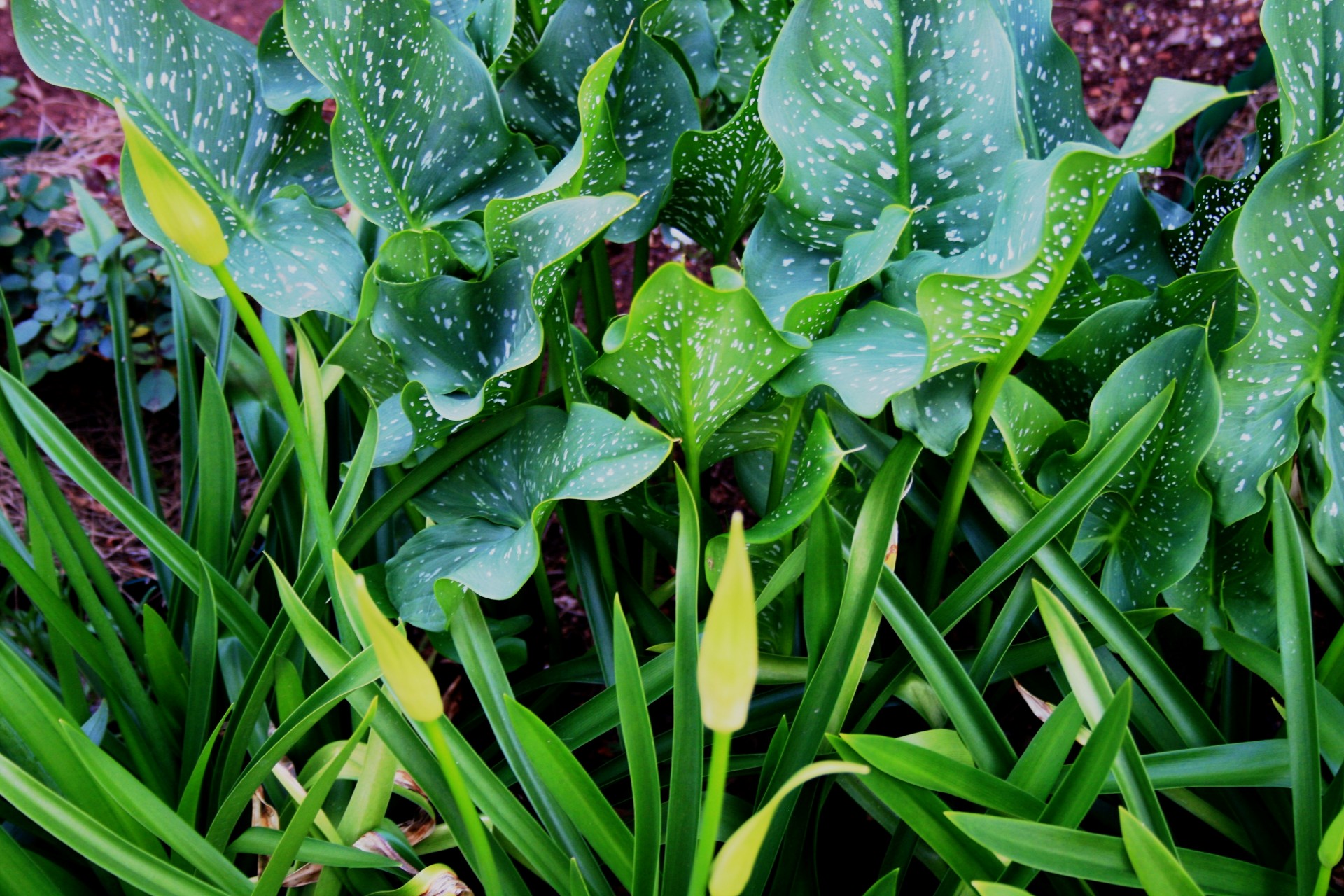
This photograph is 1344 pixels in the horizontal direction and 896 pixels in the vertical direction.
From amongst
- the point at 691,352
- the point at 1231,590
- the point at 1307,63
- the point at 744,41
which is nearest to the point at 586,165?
the point at 691,352

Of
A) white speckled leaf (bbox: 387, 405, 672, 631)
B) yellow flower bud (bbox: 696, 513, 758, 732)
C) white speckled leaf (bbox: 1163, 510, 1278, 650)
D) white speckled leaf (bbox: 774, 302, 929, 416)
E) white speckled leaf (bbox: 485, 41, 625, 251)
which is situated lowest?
white speckled leaf (bbox: 1163, 510, 1278, 650)

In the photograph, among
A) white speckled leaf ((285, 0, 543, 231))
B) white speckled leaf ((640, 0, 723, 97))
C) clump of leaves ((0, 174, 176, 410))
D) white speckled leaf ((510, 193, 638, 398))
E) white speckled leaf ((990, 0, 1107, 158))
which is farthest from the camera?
clump of leaves ((0, 174, 176, 410))

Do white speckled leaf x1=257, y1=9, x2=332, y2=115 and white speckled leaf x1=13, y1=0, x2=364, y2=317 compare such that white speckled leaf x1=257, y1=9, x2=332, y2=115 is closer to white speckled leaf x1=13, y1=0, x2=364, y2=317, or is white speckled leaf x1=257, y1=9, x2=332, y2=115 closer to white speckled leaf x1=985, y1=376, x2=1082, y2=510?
white speckled leaf x1=13, y1=0, x2=364, y2=317

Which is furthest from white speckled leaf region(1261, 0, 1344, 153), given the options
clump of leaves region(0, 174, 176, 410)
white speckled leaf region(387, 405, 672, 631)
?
clump of leaves region(0, 174, 176, 410)

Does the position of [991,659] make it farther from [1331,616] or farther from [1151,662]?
[1331,616]

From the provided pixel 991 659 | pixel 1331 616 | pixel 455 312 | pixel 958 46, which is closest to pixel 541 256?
pixel 455 312
